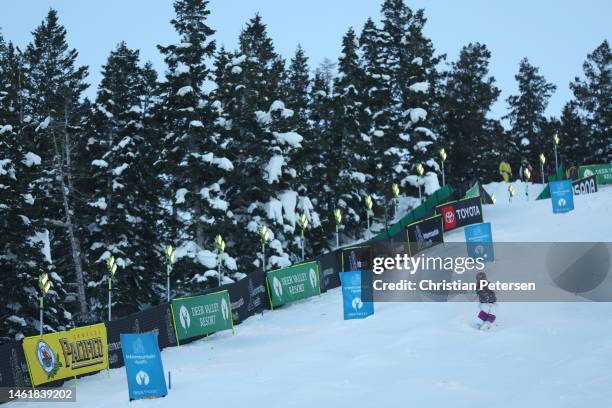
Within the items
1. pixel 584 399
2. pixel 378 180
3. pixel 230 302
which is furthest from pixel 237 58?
pixel 584 399

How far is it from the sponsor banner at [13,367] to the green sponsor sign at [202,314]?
19.8 feet

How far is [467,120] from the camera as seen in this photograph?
57.4 metres

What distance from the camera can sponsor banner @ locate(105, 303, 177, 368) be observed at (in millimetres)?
21422

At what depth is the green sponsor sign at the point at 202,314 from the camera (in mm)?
23938

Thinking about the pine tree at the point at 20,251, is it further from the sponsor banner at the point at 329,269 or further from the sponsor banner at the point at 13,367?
the sponsor banner at the point at 329,269

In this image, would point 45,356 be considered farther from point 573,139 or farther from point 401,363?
point 573,139

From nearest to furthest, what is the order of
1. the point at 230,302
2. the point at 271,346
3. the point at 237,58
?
1. the point at 271,346
2. the point at 230,302
3. the point at 237,58

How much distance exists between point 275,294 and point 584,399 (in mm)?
17373

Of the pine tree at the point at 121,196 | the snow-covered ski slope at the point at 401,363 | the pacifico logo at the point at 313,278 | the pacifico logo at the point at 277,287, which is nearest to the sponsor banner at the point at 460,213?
the pacifico logo at the point at 313,278

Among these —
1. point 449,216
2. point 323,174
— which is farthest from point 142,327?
point 323,174

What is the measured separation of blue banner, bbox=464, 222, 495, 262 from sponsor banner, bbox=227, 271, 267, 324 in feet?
26.3

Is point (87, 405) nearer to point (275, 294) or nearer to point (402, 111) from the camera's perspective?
point (275, 294)

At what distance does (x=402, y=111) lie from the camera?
5303 cm

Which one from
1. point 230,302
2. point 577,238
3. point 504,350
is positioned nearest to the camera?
point 504,350
